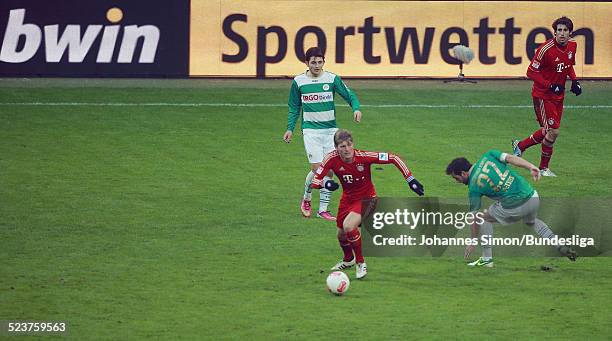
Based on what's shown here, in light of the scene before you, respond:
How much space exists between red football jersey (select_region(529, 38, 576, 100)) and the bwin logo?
11760 millimetres

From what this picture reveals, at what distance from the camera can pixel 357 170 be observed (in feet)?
49.2

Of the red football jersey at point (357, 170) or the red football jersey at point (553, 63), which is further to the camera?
the red football jersey at point (553, 63)

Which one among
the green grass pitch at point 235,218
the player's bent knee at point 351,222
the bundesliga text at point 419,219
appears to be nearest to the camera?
the green grass pitch at point 235,218

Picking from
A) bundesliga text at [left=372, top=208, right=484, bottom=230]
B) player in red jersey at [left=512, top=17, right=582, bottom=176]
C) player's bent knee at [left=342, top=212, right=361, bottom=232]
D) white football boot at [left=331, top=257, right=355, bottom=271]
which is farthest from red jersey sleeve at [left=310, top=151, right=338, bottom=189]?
player in red jersey at [left=512, top=17, right=582, bottom=176]

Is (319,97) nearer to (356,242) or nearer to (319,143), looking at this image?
(319,143)

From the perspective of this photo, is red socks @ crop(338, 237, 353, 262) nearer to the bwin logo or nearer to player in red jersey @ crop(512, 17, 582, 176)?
player in red jersey @ crop(512, 17, 582, 176)

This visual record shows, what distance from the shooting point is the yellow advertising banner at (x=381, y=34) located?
30391mm

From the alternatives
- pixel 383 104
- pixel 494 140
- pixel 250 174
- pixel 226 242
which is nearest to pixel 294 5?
pixel 383 104

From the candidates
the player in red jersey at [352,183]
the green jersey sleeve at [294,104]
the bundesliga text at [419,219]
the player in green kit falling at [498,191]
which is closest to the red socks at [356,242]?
the player in red jersey at [352,183]

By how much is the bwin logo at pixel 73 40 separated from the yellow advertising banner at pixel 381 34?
4.21ft

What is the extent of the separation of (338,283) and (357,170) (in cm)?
156

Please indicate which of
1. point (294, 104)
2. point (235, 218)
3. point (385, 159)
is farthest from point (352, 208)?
point (294, 104)

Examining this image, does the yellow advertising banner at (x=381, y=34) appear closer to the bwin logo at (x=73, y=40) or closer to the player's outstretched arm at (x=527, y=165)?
the bwin logo at (x=73, y=40)

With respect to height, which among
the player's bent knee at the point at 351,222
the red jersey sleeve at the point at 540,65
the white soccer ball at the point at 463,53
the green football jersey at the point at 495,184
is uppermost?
the white soccer ball at the point at 463,53
